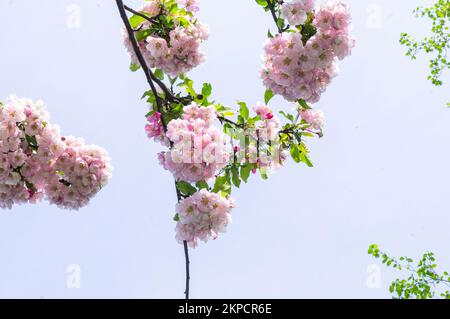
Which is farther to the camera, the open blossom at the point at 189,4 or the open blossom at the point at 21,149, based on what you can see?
the open blossom at the point at 189,4

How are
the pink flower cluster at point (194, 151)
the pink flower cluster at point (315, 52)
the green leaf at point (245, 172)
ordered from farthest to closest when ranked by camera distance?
1. the green leaf at point (245, 172)
2. the pink flower cluster at point (315, 52)
3. the pink flower cluster at point (194, 151)

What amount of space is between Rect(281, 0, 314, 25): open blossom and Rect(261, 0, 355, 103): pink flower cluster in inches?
0.6

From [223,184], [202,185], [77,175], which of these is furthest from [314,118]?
[77,175]

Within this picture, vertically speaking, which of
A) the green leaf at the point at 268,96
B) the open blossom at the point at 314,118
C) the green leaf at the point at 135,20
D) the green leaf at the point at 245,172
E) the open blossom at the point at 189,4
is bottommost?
the green leaf at the point at 245,172

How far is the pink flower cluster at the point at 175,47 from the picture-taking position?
343 cm

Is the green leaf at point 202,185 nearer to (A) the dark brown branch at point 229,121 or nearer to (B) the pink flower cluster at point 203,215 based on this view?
(B) the pink flower cluster at point 203,215

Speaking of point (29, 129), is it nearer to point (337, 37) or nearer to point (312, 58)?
point (312, 58)

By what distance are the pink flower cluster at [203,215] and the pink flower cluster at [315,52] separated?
0.98 metres

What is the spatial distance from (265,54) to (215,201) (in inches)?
48.0

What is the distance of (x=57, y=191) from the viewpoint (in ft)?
10.6

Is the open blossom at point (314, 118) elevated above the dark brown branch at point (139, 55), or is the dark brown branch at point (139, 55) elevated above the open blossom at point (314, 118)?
the dark brown branch at point (139, 55)

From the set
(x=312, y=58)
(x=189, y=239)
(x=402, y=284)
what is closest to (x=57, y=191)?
(x=189, y=239)

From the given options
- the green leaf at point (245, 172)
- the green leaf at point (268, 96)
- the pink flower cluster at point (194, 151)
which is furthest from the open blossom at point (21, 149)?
the green leaf at point (268, 96)
